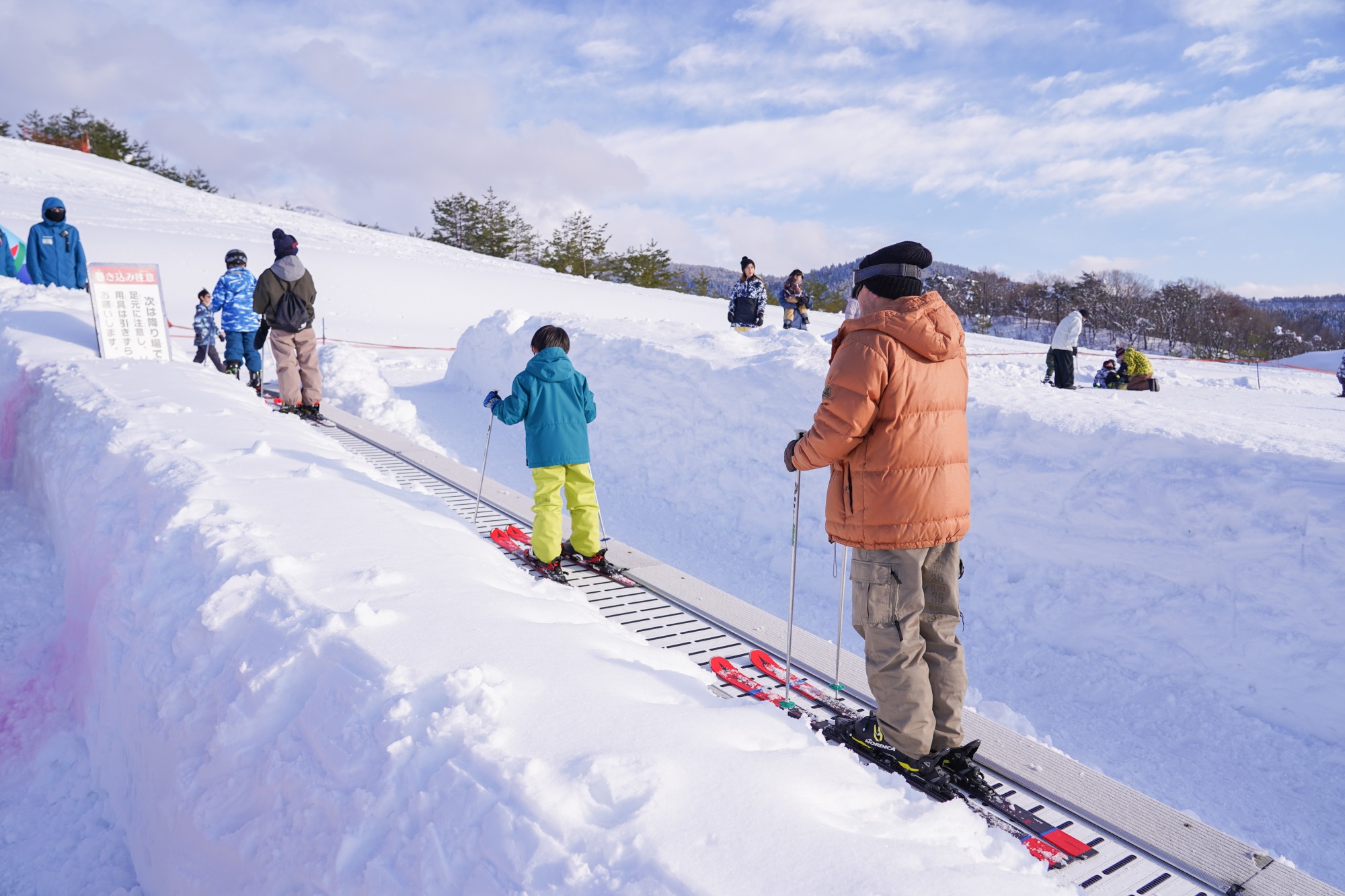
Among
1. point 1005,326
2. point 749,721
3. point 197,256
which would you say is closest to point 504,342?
point 749,721

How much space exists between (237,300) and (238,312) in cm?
15

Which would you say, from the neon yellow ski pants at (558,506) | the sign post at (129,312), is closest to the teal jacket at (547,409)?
the neon yellow ski pants at (558,506)

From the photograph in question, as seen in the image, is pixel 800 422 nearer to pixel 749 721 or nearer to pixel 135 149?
pixel 749 721

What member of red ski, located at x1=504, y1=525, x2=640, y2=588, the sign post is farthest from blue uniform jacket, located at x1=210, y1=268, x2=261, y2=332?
red ski, located at x1=504, y1=525, x2=640, y2=588

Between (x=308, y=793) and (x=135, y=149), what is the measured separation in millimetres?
65491

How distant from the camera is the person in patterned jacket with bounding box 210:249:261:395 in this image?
28.5 ft

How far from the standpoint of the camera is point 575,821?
5.84 ft

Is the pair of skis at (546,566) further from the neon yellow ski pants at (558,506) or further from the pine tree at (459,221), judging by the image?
the pine tree at (459,221)

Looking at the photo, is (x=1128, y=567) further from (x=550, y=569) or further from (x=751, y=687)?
(x=550, y=569)

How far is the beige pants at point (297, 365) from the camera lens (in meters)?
8.01

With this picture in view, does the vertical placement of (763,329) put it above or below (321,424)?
above

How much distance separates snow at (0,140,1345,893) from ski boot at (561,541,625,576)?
2.99 ft

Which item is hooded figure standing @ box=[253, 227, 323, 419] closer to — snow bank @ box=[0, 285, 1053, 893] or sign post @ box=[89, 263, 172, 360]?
sign post @ box=[89, 263, 172, 360]

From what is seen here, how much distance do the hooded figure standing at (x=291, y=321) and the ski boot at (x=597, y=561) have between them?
14.8 feet
